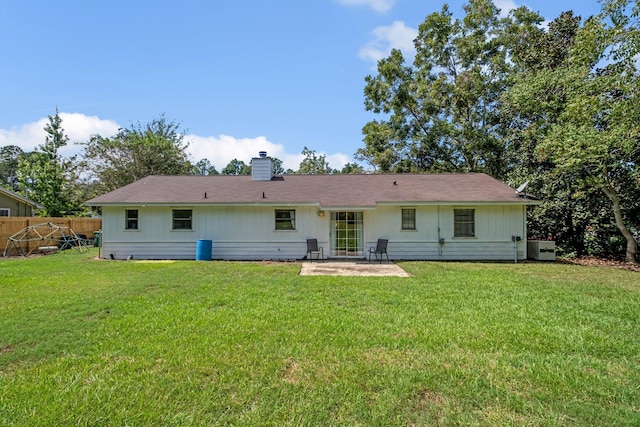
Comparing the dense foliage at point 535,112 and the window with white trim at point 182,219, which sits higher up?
the dense foliage at point 535,112

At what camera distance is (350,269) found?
10.7m

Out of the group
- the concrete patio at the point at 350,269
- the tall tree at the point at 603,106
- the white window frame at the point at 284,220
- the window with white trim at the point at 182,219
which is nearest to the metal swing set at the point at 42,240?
the window with white trim at the point at 182,219

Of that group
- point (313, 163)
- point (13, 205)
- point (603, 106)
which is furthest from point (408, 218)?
point (313, 163)

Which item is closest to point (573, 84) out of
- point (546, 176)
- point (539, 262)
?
point (546, 176)

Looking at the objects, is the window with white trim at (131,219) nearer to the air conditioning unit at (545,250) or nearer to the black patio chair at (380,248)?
the black patio chair at (380,248)

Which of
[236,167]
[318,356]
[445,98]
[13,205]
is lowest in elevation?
[318,356]

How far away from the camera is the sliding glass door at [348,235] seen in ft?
44.3

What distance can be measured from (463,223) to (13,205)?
2559 centimetres

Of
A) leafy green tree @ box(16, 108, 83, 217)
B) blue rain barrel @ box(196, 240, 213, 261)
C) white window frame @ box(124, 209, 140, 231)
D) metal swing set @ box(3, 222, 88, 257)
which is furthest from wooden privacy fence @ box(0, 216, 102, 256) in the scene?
blue rain barrel @ box(196, 240, 213, 261)

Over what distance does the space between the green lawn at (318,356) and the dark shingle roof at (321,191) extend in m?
5.88

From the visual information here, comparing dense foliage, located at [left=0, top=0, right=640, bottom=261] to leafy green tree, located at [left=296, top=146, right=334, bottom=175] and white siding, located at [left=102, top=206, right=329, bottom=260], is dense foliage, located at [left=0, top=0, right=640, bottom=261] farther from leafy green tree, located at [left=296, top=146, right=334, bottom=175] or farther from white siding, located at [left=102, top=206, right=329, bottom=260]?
leafy green tree, located at [left=296, top=146, right=334, bottom=175]

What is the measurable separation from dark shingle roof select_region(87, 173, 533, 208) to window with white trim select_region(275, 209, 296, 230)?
53 centimetres

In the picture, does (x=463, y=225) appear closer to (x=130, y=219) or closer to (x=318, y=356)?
(x=318, y=356)

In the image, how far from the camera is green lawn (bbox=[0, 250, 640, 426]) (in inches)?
113
